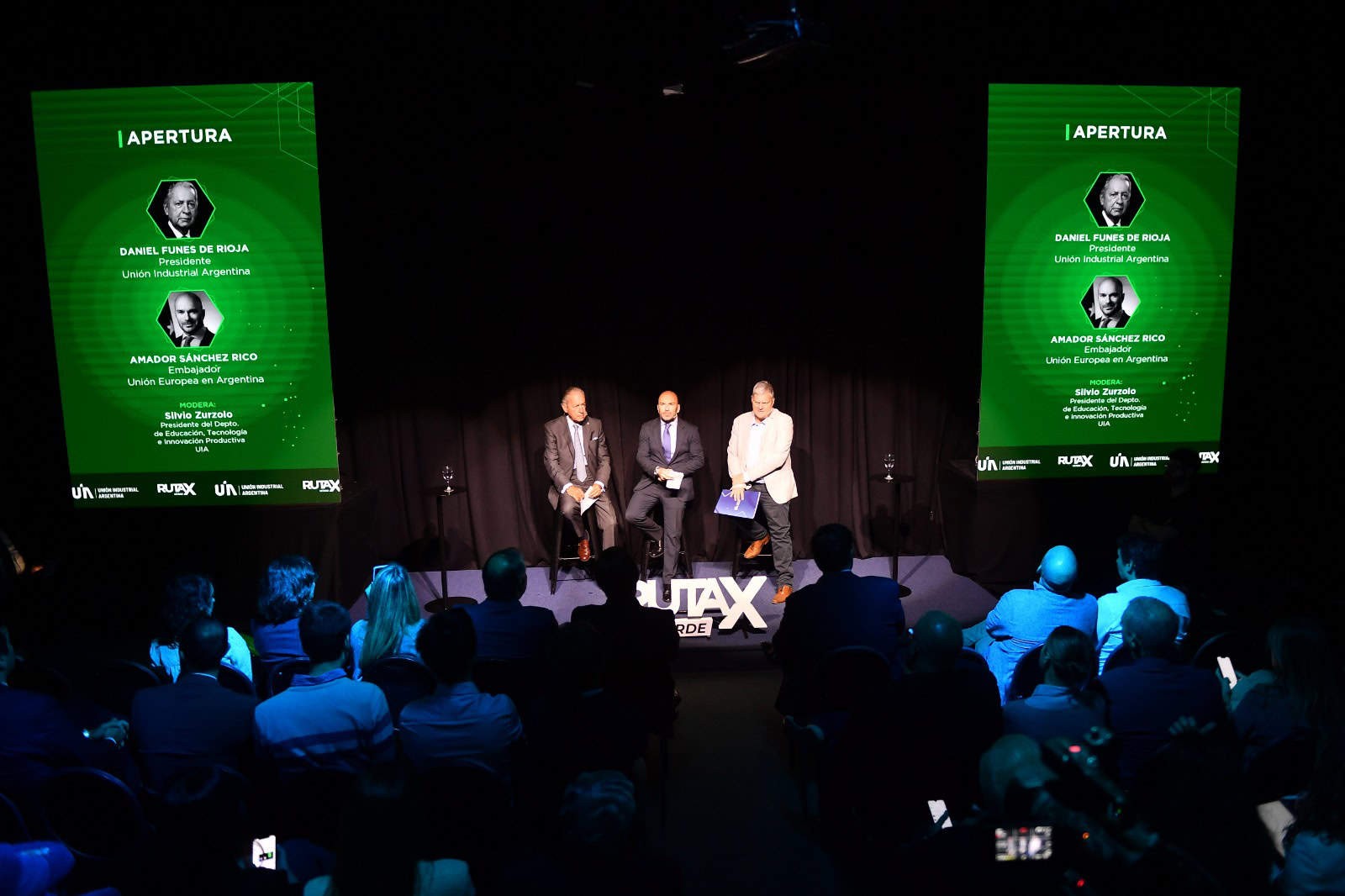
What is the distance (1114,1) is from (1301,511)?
366 cm

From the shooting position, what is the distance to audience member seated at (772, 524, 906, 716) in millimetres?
3623

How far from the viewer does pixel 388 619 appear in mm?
3580

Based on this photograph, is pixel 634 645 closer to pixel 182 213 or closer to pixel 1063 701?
pixel 1063 701

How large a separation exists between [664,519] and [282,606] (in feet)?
10.0

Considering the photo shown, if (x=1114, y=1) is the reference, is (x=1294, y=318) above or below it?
below

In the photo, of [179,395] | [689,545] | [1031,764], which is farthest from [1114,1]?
[179,395]

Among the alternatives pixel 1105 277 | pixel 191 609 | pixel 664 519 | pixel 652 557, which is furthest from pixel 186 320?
pixel 1105 277

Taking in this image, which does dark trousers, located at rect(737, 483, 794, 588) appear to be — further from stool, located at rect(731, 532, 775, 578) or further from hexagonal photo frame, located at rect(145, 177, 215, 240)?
hexagonal photo frame, located at rect(145, 177, 215, 240)

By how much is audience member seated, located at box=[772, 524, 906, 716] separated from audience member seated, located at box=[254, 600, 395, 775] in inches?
60.3

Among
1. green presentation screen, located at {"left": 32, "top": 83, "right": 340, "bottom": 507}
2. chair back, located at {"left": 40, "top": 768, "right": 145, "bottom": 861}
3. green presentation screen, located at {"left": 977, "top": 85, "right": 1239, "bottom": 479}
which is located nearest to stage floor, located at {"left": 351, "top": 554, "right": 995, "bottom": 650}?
green presentation screen, located at {"left": 977, "top": 85, "right": 1239, "bottom": 479}

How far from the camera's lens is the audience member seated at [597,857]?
2.00 m

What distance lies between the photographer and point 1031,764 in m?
2.03

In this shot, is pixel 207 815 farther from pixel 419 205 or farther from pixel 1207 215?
pixel 1207 215

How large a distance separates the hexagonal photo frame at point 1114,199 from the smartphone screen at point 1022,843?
5002 millimetres
